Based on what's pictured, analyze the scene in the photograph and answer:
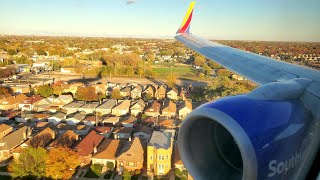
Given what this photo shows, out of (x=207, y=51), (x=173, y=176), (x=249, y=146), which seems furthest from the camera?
(x=173, y=176)

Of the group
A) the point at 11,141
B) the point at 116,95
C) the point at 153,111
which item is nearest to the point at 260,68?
the point at 11,141

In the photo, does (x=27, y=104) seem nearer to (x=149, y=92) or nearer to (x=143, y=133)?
(x=149, y=92)

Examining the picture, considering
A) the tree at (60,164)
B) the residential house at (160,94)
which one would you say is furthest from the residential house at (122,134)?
the residential house at (160,94)

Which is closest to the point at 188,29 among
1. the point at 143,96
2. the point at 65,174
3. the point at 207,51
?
the point at 207,51

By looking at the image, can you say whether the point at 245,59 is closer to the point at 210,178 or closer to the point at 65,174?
the point at 210,178

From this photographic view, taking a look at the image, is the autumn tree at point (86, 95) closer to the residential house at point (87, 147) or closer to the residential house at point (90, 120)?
the residential house at point (90, 120)

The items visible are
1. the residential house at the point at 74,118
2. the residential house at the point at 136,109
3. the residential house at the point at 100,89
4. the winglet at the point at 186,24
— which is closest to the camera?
the winglet at the point at 186,24

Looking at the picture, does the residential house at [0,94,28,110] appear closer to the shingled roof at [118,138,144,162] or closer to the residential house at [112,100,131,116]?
the residential house at [112,100,131,116]
